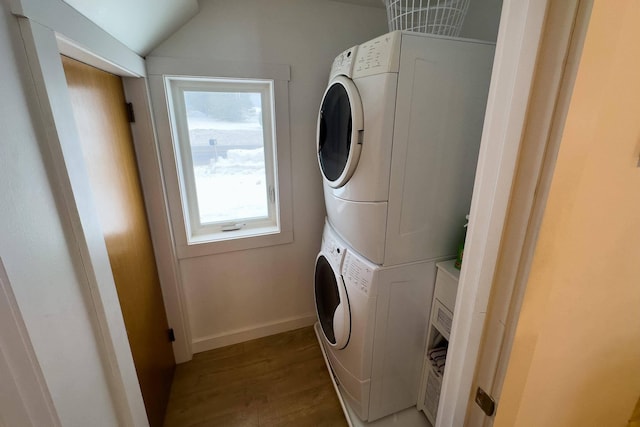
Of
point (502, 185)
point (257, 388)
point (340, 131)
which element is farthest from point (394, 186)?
point (257, 388)

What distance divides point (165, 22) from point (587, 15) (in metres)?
1.43

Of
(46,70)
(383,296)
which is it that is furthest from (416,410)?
(46,70)

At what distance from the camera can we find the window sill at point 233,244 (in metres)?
1.63

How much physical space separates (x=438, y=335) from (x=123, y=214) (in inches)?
60.1

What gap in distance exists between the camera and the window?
1.54 metres

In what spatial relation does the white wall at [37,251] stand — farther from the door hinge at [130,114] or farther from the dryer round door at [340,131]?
the dryer round door at [340,131]

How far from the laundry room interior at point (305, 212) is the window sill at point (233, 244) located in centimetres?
1

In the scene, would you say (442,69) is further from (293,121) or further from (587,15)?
(293,121)

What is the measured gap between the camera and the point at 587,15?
35 cm

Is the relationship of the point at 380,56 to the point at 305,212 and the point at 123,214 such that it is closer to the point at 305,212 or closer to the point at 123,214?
the point at 305,212

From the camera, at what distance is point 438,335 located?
1290 mm

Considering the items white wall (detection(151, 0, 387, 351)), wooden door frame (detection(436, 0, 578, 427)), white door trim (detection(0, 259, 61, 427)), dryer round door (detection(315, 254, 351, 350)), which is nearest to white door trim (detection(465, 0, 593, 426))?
wooden door frame (detection(436, 0, 578, 427))

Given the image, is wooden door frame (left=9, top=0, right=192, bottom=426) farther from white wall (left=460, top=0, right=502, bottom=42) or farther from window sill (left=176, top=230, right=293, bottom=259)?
white wall (left=460, top=0, right=502, bottom=42)

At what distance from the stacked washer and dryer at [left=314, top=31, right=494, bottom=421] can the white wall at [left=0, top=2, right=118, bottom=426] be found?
89 cm
